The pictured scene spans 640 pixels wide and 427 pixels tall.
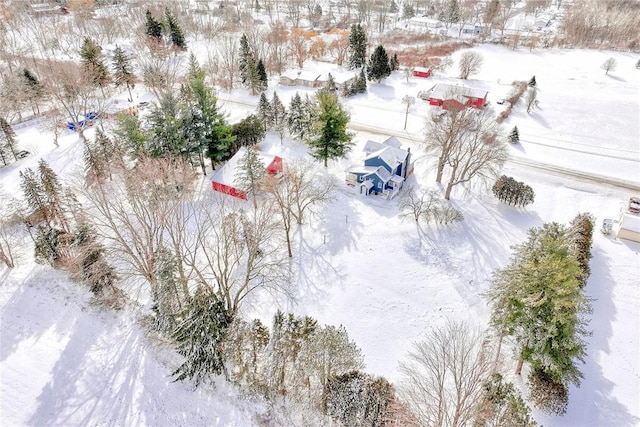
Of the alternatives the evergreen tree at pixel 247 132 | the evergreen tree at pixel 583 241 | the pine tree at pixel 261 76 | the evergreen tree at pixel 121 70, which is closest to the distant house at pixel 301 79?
the pine tree at pixel 261 76

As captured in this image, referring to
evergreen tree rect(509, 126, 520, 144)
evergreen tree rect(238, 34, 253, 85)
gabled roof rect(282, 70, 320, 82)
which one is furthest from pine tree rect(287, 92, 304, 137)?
evergreen tree rect(509, 126, 520, 144)

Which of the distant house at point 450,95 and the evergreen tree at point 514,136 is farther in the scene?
the distant house at point 450,95

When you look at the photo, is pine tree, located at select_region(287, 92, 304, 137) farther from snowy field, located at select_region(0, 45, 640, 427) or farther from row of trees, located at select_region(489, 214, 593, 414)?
row of trees, located at select_region(489, 214, 593, 414)

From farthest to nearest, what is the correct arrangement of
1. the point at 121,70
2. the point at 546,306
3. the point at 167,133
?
the point at 121,70 → the point at 167,133 → the point at 546,306

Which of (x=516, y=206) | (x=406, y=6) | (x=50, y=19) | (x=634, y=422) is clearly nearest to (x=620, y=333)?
(x=634, y=422)

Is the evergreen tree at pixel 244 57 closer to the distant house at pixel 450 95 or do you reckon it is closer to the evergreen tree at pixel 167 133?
the evergreen tree at pixel 167 133

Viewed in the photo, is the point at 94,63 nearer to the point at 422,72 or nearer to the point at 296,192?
the point at 296,192

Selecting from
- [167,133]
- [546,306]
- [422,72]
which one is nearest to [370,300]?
[546,306]

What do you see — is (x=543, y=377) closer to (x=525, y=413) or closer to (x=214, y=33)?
(x=525, y=413)
